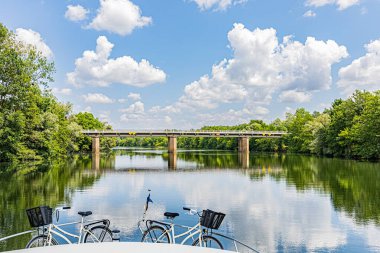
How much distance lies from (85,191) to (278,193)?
1263cm

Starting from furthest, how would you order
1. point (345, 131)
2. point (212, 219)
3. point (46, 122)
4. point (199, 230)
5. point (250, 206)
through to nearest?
point (345, 131), point (46, 122), point (250, 206), point (199, 230), point (212, 219)

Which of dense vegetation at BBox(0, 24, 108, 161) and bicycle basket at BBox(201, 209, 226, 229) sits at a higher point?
dense vegetation at BBox(0, 24, 108, 161)

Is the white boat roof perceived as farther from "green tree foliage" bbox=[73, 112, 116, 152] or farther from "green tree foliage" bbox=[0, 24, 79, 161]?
"green tree foliage" bbox=[73, 112, 116, 152]

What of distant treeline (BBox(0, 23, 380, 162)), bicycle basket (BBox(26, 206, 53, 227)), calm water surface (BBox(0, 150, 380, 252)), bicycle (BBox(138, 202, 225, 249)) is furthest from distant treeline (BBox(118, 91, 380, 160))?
bicycle basket (BBox(26, 206, 53, 227))

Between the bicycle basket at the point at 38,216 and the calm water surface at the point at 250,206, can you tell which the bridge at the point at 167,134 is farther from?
the bicycle basket at the point at 38,216

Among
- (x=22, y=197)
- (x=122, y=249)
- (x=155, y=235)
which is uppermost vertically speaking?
(x=122, y=249)

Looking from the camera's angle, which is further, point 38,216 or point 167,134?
point 167,134

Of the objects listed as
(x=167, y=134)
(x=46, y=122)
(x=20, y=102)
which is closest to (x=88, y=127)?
(x=167, y=134)

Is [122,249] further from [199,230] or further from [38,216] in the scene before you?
[38,216]

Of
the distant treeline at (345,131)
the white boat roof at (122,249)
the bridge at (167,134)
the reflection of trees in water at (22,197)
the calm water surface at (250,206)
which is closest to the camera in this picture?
the white boat roof at (122,249)

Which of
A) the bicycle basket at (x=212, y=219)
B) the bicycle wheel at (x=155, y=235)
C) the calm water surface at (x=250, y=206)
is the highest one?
the bicycle basket at (x=212, y=219)

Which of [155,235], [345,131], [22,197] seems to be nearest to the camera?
[155,235]

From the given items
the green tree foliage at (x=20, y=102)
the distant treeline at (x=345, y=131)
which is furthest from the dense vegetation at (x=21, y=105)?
the distant treeline at (x=345, y=131)

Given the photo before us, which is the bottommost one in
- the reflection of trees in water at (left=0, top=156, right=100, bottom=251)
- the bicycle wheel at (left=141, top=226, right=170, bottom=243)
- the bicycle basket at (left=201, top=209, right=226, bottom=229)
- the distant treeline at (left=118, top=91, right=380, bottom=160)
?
the reflection of trees in water at (left=0, top=156, right=100, bottom=251)
